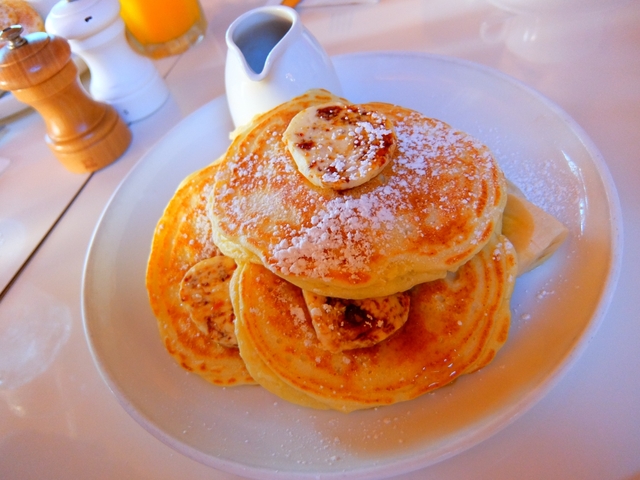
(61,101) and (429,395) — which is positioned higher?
(61,101)

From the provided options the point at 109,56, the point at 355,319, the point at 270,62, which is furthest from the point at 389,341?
the point at 109,56

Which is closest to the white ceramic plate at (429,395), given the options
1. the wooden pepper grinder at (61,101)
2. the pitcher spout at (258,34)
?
the wooden pepper grinder at (61,101)

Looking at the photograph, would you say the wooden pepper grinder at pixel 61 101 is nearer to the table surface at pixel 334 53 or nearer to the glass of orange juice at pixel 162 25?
the table surface at pixel 334 53

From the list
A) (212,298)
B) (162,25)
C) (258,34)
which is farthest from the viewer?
(162,25)

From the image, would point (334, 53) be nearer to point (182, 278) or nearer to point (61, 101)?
point (61, 101)

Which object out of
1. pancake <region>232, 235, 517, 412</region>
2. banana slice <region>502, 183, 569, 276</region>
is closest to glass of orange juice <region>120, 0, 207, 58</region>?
pancake <region>232, 235, 517, 412</region>

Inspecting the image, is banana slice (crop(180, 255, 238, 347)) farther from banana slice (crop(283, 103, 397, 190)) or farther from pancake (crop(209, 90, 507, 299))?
banana slice (crop(283, 103, 397, 190))

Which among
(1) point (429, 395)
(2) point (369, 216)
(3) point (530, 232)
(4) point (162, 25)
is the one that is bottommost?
(1) point (429, 395)
